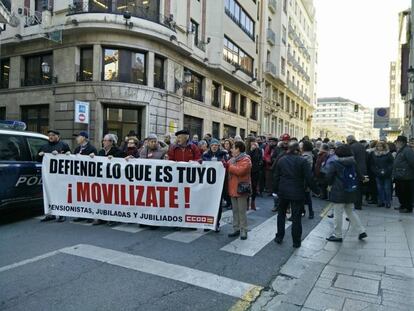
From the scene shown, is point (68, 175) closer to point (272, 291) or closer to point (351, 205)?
point (272, 291)

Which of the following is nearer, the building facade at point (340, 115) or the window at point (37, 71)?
the window at point (37, 71)

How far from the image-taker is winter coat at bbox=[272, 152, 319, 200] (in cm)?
620

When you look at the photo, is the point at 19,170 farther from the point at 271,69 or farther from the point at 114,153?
the point at 271,69

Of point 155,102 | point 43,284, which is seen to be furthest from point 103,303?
point 155,102

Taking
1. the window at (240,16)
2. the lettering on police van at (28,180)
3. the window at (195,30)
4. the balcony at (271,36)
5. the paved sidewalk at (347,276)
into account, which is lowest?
the paved sidewalk at (347,276)

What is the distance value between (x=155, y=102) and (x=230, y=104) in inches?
472

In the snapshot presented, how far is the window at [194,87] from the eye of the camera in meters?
24.0

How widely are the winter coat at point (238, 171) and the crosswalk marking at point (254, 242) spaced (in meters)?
0.83

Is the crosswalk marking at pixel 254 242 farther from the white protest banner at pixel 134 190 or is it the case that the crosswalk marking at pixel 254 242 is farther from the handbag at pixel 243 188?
the handbag at pixel 243 188

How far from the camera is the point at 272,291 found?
4.43 m

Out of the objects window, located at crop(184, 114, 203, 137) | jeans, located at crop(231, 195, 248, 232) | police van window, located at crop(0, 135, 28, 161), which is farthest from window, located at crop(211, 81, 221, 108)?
jeans, located at crop(231, 195, 248, 232)

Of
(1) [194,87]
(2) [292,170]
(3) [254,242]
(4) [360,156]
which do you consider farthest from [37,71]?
(2) [292,170]

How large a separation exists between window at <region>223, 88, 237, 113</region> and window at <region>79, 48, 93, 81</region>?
489 inches

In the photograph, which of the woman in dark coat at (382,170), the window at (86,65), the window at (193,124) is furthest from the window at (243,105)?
the woman in dark coat at (382,170)
